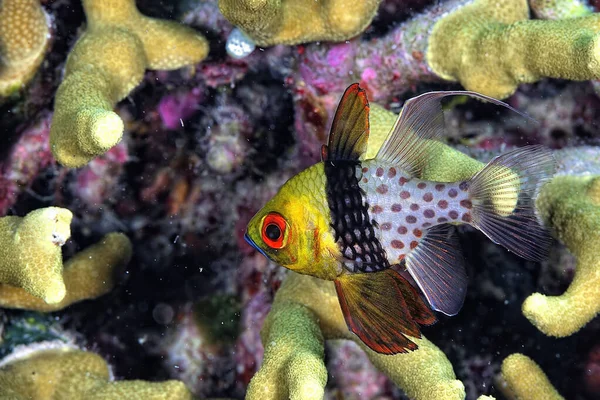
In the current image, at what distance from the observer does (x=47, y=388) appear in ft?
9.29

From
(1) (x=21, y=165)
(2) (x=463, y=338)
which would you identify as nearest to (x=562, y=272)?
(2) (x=463, y=338)

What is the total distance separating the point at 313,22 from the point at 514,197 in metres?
1.37

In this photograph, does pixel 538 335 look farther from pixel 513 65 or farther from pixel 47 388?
pixel 47 388

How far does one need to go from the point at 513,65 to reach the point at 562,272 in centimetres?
101

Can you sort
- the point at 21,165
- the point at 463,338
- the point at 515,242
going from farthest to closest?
the point at 21,165
the point at 463,338
the point at 515,242

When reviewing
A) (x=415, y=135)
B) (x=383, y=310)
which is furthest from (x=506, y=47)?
(x=383, y=310)

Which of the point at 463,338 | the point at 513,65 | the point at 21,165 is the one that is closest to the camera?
the point at 513,65

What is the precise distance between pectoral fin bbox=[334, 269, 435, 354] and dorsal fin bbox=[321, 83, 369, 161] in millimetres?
432

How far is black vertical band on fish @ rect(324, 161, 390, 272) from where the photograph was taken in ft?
6.72

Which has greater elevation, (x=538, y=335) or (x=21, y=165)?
(x=538, y=335)

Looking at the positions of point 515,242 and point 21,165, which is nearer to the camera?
point 515,242

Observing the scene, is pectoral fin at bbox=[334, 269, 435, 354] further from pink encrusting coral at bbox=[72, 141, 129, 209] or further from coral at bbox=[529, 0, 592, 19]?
coral at bbox=[529, 0, 592, 19]

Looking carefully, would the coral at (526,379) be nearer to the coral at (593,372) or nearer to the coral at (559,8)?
the coral at (593,372)

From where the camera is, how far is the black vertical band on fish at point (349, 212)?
2049 millimetres
